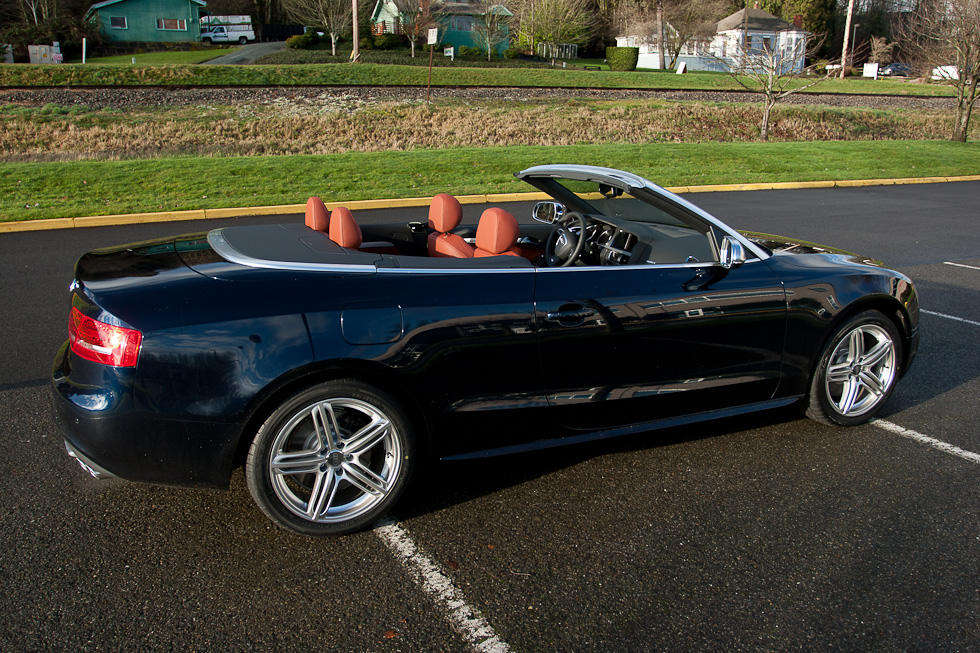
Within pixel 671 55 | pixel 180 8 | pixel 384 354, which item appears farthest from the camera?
pixel 671 55

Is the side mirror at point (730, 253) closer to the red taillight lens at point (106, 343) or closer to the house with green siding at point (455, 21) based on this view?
the red taillight lens at point (106, 343)

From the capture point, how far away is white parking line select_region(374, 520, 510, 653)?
262 centimetres

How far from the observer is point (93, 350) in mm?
2941

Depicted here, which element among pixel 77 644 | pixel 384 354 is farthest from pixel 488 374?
pixel 77 644

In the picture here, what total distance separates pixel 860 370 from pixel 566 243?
1.82m

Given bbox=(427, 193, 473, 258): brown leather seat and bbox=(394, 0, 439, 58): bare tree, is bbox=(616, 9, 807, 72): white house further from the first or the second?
bbox=(427, 193, 473, 258): brown leather seat

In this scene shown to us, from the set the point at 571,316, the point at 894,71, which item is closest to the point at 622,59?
the point at 894,71

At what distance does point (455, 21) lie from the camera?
2608 inches

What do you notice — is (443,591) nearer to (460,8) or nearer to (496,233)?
(496,233)

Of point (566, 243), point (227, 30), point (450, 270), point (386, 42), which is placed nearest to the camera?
point (450, 270)

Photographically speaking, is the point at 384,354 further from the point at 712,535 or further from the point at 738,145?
the point at 738,145

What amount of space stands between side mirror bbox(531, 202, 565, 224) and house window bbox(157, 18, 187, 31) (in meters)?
64.8

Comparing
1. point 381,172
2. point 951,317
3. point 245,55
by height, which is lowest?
point 951,317

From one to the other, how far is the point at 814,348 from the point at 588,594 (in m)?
2.05
